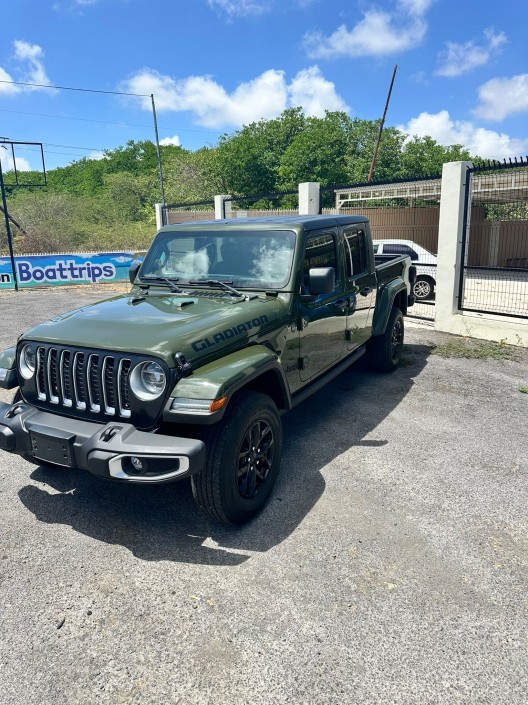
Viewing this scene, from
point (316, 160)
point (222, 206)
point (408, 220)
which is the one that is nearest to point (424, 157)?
point (316, 160)

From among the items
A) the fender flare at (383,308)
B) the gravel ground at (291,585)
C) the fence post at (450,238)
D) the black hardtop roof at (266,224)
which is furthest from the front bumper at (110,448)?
the fence post at (450,238)

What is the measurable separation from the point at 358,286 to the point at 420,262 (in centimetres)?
858

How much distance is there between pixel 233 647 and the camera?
247cm

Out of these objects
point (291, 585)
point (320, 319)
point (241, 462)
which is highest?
point (320, 319)

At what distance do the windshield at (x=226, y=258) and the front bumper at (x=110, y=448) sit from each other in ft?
5.63

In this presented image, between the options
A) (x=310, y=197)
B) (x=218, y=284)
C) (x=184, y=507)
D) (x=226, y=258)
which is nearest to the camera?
(x=184, y=507)

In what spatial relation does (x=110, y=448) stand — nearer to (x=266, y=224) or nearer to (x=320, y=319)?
(x=320, y=319)

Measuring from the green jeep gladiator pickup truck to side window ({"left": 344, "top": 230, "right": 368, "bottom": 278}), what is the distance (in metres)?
0.39

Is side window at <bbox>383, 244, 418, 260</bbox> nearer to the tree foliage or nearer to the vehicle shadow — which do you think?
the vehicle shadow

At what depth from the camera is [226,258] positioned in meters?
4.45

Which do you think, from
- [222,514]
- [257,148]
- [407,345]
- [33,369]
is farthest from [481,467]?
[257,148]

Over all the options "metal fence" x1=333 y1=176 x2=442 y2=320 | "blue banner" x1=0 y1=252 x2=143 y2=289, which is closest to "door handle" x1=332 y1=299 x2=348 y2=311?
"metal fence" x1=333 y1=176 x2=442 y2=320

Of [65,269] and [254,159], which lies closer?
[65,269]

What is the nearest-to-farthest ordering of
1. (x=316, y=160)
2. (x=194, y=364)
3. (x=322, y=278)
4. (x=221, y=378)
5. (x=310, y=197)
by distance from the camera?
1. (x=221, y=378)
2. (x=194, y=364)
3. (x=322, y=278)
4. (x=310, y=197)
5. (x=316, y=160)
